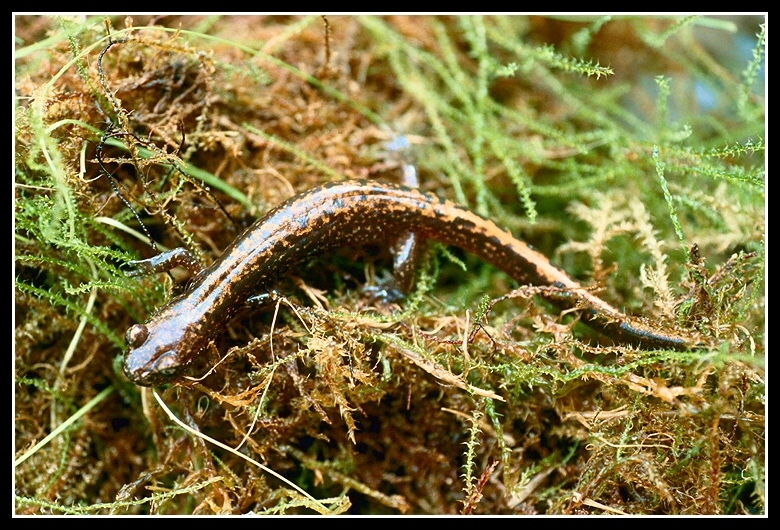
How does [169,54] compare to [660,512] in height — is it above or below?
above

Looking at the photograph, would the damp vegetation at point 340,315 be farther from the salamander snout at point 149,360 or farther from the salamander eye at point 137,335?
the salamander eye at point 137,335

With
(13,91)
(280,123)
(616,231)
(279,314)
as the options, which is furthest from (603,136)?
(13,91)

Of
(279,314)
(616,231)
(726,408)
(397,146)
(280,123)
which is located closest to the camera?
(726,408)

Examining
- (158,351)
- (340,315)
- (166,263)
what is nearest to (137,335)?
(158,351)

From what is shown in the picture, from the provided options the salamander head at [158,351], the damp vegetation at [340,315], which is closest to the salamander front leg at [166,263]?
the damp vegetation at [340,315]

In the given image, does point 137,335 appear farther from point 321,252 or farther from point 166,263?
point 321,252

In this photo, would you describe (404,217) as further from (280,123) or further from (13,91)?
(13,91)

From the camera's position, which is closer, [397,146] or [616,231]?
[616,231]
